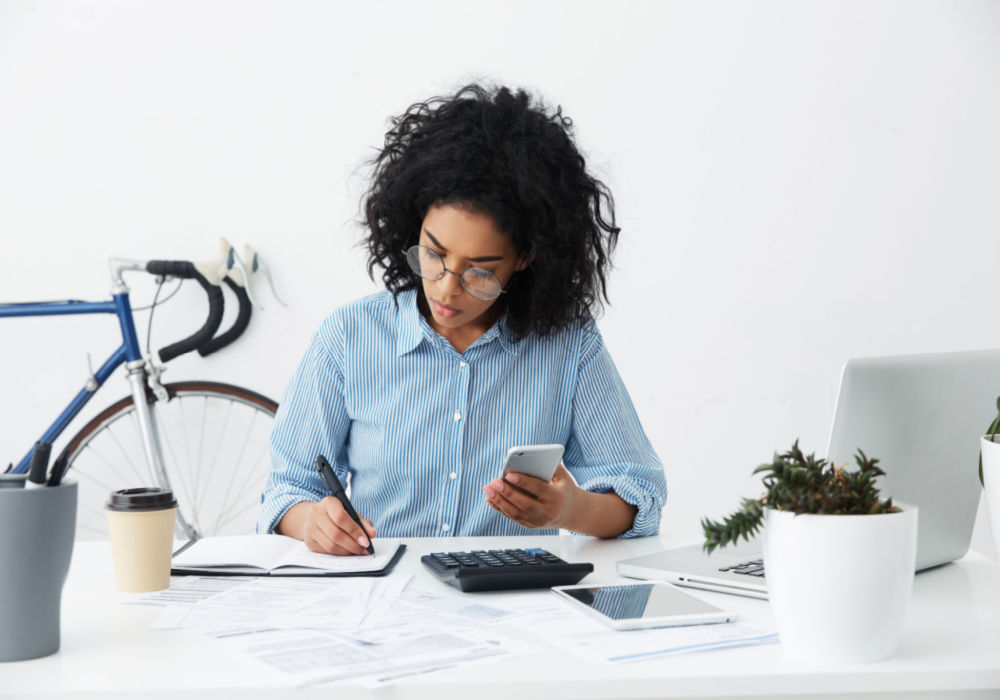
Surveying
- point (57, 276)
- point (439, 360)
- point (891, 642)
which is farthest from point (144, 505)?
point (57, 276)

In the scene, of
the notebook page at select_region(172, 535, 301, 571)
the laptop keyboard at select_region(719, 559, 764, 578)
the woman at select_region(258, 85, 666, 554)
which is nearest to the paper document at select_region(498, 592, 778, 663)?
the laptop keyboard at select_region(719, 559, 764, 578)

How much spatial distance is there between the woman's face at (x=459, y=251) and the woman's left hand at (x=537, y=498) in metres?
0.28

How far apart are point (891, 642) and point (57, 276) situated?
2.44 metres

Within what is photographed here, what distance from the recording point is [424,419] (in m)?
1.47

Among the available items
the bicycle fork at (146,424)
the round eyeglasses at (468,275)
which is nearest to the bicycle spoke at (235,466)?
the bicycle fork at (146,424)

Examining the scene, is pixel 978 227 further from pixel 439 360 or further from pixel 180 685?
pixel 180 685

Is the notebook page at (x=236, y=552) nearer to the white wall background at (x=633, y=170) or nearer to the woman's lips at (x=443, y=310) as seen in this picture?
the woman's lips at (x=443, y=310)

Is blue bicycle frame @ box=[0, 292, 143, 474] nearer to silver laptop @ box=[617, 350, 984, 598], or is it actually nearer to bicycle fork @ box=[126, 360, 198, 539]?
bicycle fork @ box=[126, 360, 198, 539]

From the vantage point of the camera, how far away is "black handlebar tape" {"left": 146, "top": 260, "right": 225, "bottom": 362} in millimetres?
2447

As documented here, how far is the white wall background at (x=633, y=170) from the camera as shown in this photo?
2.57 metres

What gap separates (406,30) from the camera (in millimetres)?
2596

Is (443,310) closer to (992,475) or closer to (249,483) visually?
(992,475)

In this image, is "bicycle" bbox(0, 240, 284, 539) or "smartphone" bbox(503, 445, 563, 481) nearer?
"smartphone" bbox(503, 445, 563, 481)

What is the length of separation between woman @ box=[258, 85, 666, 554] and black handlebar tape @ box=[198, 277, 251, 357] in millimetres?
1106
